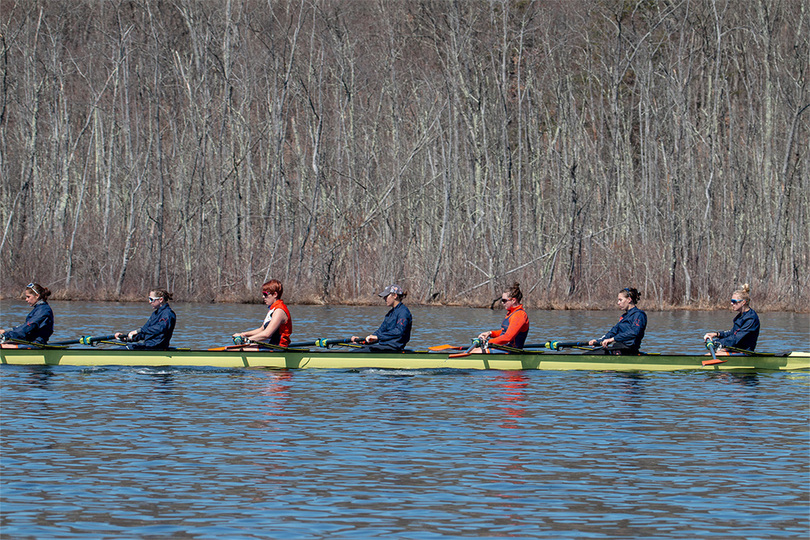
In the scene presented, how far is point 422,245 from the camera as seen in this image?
34562mm

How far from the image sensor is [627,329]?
18172 millimetres

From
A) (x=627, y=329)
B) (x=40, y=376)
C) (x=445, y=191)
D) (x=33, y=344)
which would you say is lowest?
(x=40, y=376)

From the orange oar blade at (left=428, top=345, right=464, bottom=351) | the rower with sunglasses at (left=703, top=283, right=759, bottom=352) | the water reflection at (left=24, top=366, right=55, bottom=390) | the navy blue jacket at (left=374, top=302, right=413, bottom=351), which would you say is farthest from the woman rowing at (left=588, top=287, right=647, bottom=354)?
the water reflection at (left=24, top=366, right=55, bottom=390)

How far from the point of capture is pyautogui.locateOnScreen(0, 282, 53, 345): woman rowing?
18016 mm

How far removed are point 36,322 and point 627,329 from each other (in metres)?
8.99

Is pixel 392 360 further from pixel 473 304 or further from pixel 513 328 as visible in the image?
pixel 473 304

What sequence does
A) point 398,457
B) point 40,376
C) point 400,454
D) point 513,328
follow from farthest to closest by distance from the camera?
point 513,328
point 40,376
point 400,454
point 398,457

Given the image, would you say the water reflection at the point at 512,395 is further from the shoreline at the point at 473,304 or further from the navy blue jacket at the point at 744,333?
the shoreline at the point at 473,304

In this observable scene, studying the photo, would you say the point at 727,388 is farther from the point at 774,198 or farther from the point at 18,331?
the point at 774,198

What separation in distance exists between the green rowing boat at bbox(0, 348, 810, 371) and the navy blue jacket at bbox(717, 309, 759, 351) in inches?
8.5

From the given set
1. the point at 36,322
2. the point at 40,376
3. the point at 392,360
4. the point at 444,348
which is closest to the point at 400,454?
the point at 392,360

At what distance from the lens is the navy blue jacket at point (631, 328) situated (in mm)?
18109

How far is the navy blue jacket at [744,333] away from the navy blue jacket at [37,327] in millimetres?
10295

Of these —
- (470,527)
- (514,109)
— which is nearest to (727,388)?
(470,527)
